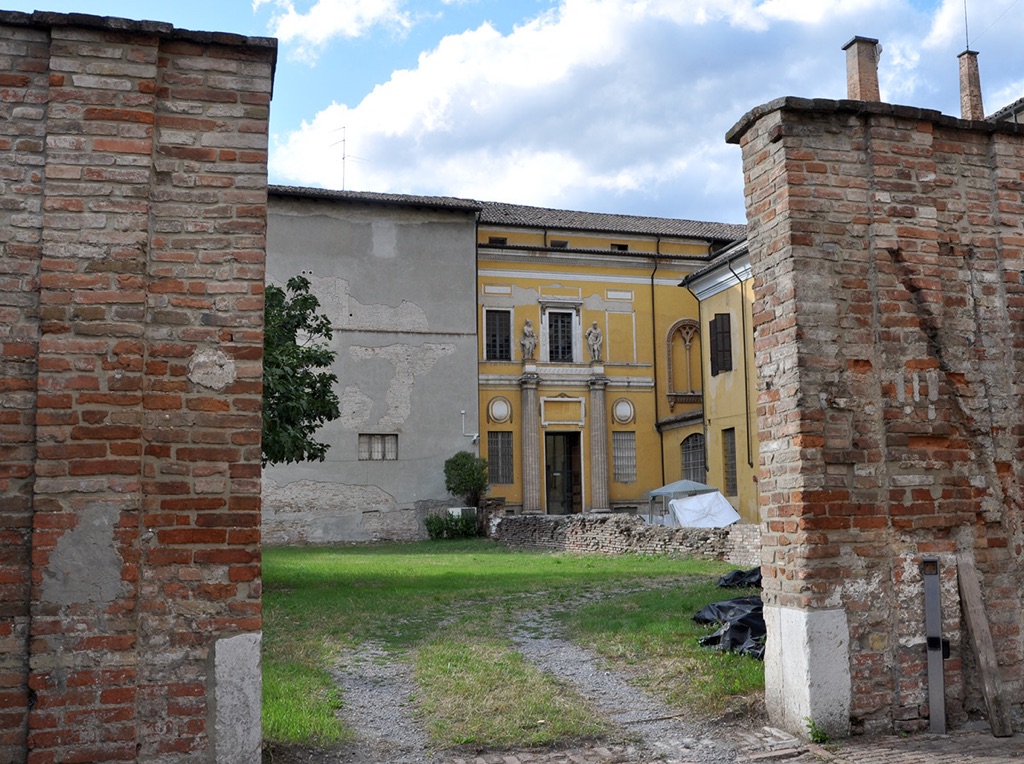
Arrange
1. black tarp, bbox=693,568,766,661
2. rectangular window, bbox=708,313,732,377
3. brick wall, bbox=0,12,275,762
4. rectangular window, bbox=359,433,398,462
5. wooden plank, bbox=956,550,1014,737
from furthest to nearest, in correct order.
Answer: rectangular window, bbox=359,433,398,462, rectangular window, bbox=708,313,732,377, black tarp, bbox=693,568,766,661, wooden plank, bbox=956,550,1014,737, brick wall, bbox=0,12,275,762

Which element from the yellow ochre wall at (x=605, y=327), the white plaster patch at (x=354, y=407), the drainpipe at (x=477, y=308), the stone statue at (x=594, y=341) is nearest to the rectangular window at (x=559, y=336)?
the yellow ochre wall at (x=605, y=327)

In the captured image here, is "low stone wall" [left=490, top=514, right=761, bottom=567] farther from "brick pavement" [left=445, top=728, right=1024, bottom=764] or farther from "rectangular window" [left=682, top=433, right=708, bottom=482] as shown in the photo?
"brick pavement" [left=445, top=728, right=1024, bottom=764]

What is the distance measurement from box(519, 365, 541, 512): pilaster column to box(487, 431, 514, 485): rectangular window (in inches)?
19.3

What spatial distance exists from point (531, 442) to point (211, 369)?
25.5 metres

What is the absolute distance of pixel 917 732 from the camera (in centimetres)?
541

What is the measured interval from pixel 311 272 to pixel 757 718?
23.6 m

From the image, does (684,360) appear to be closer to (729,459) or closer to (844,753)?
(729,459)

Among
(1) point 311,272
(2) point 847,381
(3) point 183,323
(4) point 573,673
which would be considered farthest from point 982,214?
(1) point 311,272

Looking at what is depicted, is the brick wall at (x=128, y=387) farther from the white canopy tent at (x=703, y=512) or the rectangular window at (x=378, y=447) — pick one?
the rectangular window at (x=378, y=447)

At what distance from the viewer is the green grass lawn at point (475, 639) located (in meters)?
5.80

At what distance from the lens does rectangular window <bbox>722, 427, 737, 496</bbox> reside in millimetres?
24328

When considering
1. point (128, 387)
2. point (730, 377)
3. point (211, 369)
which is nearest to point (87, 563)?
point (128, 387)


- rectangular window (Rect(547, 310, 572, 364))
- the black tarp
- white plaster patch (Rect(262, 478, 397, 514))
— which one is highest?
rectangular window (Rect(547, 310, 572, 364))

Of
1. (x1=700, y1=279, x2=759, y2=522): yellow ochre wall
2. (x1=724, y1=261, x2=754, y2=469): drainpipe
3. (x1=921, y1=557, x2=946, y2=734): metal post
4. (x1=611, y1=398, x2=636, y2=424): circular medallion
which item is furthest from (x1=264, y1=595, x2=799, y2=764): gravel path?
(x1=611, y1=398, x2=636, y2=424): circular medallion
